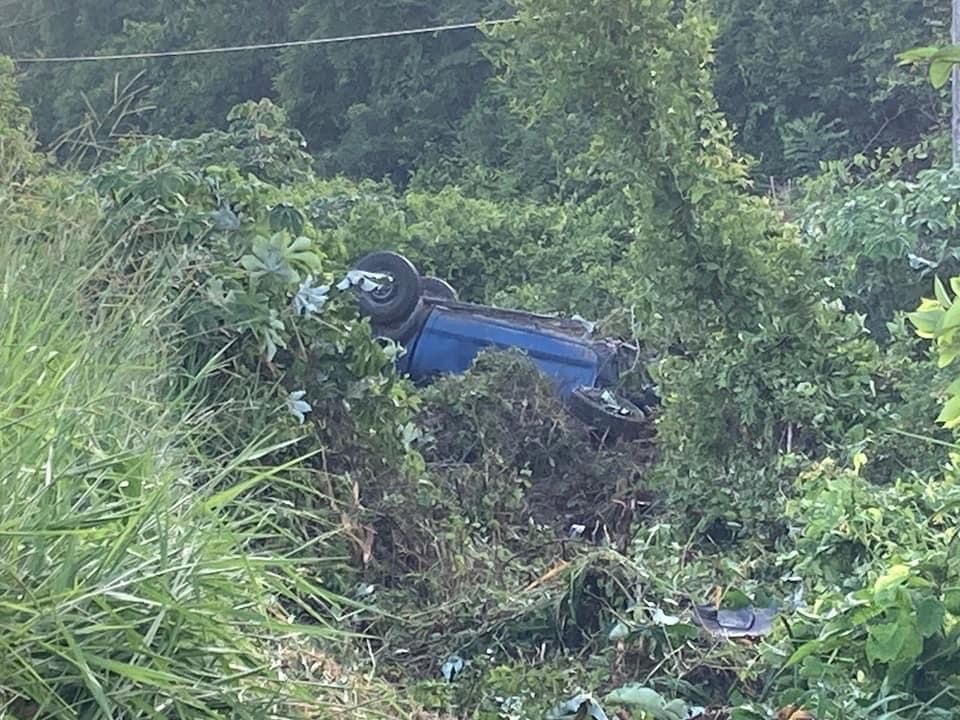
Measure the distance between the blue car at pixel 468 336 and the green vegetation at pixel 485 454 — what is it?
0.30 metres

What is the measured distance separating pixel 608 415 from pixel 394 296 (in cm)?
148

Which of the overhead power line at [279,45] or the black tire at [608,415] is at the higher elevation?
the black tire at [608,415]

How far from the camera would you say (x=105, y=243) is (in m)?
3.89

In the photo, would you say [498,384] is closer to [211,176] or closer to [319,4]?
[211,176]

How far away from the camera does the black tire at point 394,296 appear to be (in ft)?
23.5

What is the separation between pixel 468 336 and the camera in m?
7.20

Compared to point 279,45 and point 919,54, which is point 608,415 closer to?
point 919,54

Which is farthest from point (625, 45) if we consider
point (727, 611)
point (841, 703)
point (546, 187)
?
point (546, 187)

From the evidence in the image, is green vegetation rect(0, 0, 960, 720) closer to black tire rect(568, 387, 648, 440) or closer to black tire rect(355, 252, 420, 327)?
black tire rect(568, 387, 648, 440)

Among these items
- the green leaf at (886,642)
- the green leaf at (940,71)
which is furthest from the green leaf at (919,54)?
the green leaf at (886,642)

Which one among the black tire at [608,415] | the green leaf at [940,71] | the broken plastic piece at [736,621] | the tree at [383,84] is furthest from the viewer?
the tree at [383,84]

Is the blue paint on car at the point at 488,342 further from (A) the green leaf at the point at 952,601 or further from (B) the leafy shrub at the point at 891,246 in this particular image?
(A) the green leaf at the point at 952,601

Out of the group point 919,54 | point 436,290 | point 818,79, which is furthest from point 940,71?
point 818,79

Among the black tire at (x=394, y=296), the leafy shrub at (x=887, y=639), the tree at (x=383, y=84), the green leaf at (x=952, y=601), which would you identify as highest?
the green leaf at (x=952, y=601)
